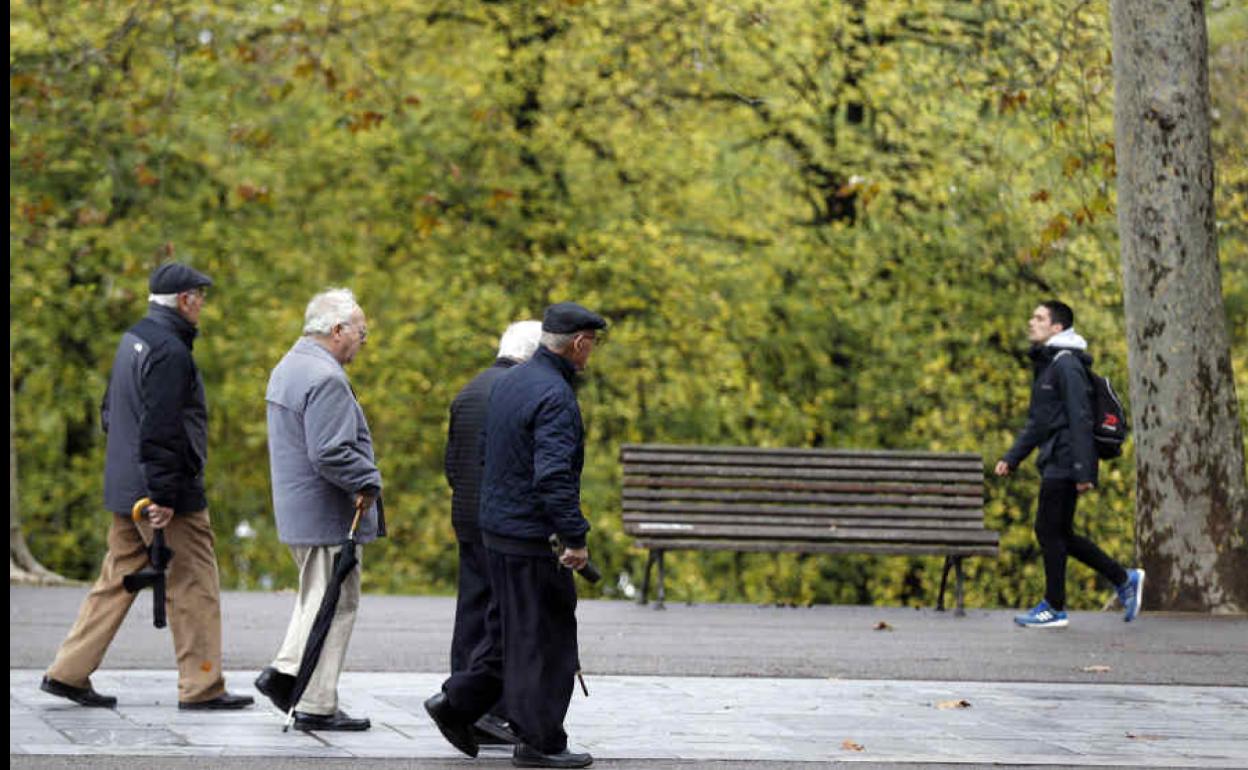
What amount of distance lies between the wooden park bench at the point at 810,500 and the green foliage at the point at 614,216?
4415 mm

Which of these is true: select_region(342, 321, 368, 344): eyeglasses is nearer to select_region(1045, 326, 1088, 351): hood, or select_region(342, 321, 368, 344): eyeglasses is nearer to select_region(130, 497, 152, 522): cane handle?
select_region(130, 497, 152, 522): cane handle

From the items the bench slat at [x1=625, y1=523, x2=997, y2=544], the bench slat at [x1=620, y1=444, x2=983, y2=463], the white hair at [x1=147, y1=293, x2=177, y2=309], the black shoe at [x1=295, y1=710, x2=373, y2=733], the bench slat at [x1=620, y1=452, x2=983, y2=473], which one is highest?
the white hair at [x1=147, y1=293, x2=177, y2=309]

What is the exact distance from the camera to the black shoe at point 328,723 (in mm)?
8180

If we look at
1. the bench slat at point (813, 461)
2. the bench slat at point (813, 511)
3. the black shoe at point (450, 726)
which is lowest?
the black shoe at point (450, 726)

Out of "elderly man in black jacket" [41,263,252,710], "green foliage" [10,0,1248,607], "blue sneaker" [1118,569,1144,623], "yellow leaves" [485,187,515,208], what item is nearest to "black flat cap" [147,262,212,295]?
"elderly man in black jacket" [41,263,252,710]

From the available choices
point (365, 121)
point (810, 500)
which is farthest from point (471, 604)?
point (365, 121)

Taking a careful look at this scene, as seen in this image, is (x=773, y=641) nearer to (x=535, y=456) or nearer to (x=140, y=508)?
(x=140, y=508)

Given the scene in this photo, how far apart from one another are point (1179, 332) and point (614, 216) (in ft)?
33.3

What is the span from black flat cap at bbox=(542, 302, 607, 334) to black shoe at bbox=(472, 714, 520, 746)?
1.54 m

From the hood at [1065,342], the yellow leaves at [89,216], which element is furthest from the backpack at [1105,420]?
the yellow leaves at [89,216]

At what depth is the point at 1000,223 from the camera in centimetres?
1969

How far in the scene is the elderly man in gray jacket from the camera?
26.8 feet

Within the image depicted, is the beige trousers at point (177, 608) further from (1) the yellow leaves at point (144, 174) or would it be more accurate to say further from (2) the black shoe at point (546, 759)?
(1) the yellow leaves at point (144, 174)

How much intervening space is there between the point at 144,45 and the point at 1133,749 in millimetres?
16433
